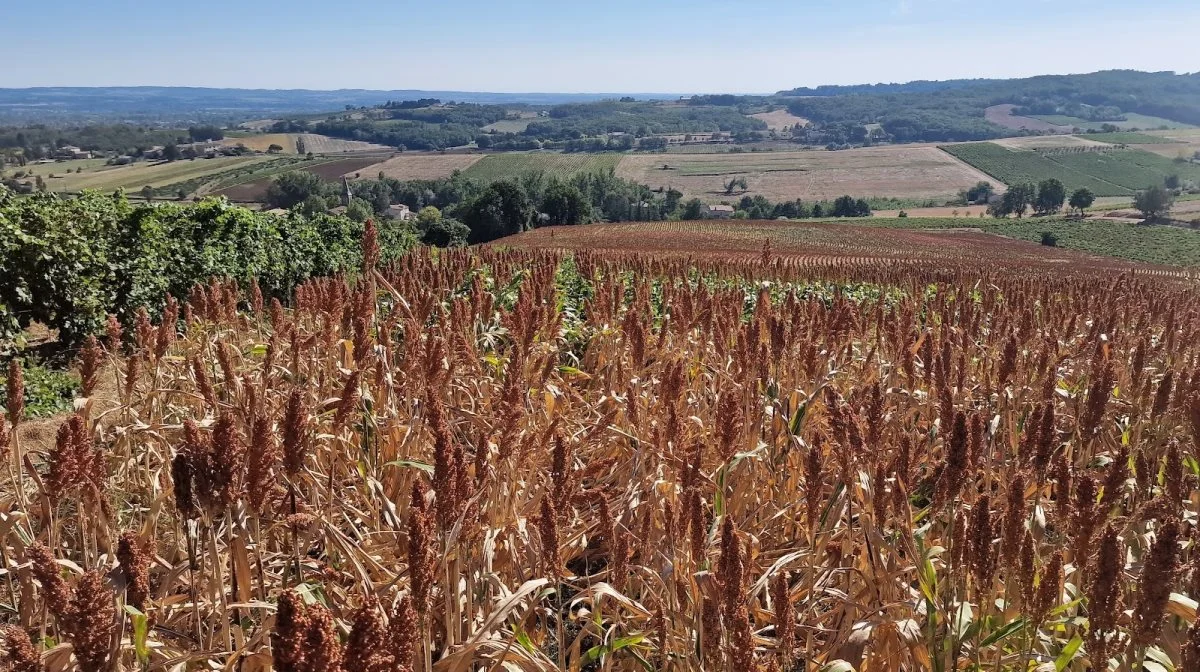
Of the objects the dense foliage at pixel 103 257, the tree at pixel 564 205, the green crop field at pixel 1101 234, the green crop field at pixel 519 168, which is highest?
the dense foliage at pixel 103 257

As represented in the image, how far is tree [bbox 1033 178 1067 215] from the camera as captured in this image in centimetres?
12925

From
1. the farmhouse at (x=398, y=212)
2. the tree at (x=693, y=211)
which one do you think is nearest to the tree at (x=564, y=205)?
the farmhouse at (x=398, y=212)

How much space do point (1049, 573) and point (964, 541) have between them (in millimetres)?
285

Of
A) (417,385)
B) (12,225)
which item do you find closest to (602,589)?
(417,385)

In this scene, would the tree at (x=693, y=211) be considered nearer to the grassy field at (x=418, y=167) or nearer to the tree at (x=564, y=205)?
the tree at (x=564, y=205)

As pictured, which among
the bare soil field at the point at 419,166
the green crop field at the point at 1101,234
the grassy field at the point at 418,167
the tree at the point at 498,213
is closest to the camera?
the tree at the point at 498,213

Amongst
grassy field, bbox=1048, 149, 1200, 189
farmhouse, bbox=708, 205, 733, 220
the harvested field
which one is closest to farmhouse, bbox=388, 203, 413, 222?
the harvested field

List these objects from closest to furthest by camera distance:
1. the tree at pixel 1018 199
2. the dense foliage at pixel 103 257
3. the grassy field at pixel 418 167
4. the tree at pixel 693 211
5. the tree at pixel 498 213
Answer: the dense foliage at pixel 103 257 < the tree at pixel 498 213 < the tree at pixel 1018 199 < the tree at pixel 693 211 < the grassy field at pixel 418 167

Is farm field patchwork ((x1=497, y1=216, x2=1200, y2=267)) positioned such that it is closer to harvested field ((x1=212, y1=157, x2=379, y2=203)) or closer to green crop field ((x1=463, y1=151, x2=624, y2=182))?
harvested field ((x1=212, y1=157, x2=379, y2=203))

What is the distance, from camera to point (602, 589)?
2584 mm

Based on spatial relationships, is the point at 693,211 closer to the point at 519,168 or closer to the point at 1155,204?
the point at 519,168

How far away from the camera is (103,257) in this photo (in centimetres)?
1159

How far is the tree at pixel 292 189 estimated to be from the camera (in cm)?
10494

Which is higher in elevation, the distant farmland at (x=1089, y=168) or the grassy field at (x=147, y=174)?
the distant farmland at (x=1089, y=168)
